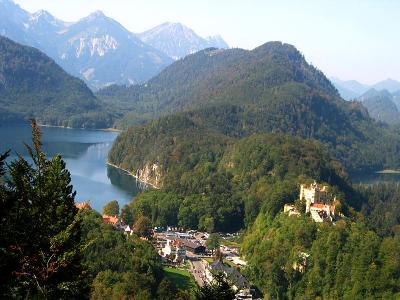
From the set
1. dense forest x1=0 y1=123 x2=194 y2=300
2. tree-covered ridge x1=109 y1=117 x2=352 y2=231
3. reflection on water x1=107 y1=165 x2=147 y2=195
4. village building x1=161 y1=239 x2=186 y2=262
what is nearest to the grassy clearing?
village building x1=161 y1=239 x2=186 y2=262

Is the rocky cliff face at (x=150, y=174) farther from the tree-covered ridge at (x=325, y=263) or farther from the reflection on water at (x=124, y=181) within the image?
the tree-covered ridge at (x=325, y=263)

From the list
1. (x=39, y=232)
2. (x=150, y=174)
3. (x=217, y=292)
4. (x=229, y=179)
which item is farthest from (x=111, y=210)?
(x=39, y=232)

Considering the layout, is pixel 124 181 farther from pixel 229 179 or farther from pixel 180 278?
pixel 180 278

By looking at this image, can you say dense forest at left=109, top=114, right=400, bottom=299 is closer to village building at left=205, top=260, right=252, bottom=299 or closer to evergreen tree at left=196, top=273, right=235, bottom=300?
village building at left=205, top=260, right=252, bottom=299

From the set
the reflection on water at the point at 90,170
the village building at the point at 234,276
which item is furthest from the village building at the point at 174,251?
the reflection on water at the point at 90,170

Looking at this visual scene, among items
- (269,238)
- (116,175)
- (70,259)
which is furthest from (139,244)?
(116,175)
